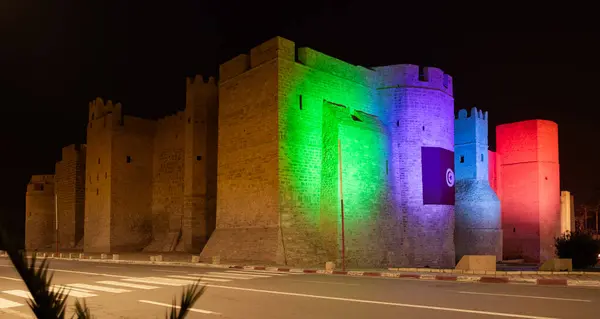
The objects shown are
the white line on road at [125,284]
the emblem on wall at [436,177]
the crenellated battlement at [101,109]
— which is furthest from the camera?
the crenellated battlement at [101,109]

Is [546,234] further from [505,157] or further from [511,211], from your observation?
[505,157]

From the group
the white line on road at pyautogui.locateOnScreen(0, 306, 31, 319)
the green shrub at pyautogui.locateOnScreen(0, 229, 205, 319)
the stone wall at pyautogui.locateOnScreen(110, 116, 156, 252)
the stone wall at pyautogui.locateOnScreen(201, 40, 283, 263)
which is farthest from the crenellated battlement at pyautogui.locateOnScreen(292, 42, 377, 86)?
the green shrub at pyautogui.locateOnScreen(0, 229, 205, 319)

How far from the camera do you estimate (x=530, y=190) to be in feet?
121

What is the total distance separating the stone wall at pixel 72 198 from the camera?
3772cm

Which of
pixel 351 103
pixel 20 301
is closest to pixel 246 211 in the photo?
pixel 351 103

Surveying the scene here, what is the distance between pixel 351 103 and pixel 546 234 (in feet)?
65.8

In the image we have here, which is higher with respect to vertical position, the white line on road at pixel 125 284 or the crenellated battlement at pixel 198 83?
the crenellated battlement at pixel 198 83

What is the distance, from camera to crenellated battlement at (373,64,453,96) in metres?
25.3

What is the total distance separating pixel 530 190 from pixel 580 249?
15441 millimetres

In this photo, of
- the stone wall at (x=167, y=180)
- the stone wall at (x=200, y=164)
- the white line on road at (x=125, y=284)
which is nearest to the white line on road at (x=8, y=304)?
the white line on road at (x=125, y=284)

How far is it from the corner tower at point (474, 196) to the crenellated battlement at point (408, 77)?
33.8ft

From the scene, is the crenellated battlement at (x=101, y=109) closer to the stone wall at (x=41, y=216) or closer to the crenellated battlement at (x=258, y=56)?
the stone wall at (x=41, y=216)

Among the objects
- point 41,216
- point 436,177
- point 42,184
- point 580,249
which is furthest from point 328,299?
point 42,184

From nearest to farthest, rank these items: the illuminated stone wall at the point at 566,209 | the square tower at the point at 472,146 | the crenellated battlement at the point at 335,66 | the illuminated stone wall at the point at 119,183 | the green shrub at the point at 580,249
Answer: the green shrub at the point at 580,249 < the crenellated battlement at the point at 335,66 < the illuminated stone wall at the point at 119,183 < the square tower at the point at 472,146 < the illuminated stone wall at the point at 566,209
